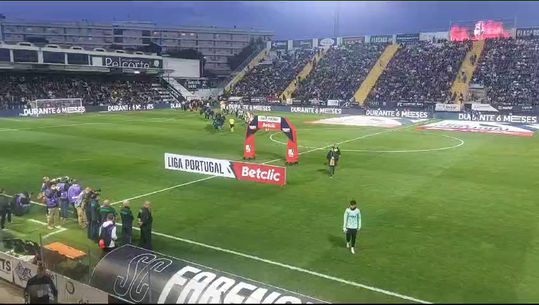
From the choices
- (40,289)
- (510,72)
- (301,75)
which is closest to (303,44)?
(301,75)

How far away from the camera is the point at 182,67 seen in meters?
92.6

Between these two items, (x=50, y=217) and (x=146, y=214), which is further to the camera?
(x=50, y=217)

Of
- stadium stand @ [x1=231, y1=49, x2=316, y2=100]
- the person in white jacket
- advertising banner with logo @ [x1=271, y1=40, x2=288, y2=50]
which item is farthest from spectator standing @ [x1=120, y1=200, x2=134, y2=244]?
advertising banner with logo @ [x1=271, y1=40, x2=288, y2=50]

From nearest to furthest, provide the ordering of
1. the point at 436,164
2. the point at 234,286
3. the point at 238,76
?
the point at 234,286, the point at 436,164, the point at 238,76

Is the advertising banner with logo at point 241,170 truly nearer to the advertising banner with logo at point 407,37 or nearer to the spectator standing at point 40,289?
the spectator standing at point 40,289

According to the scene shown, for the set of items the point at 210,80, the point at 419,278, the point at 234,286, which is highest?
the point at 210,80

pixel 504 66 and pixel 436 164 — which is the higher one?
pixel 504 66

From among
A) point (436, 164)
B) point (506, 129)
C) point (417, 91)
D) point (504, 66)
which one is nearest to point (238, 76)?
point (417, 91)

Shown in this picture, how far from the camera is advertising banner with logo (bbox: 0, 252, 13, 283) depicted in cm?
1259

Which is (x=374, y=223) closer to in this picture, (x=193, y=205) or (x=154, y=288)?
(x=193, y=205)

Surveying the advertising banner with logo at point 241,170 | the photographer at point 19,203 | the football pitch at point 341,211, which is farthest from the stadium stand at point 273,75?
the photographer at point 19,203

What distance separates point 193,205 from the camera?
1978cm

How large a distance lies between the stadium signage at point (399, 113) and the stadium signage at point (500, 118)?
4.59m

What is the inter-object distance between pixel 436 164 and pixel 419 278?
17.0 metres
